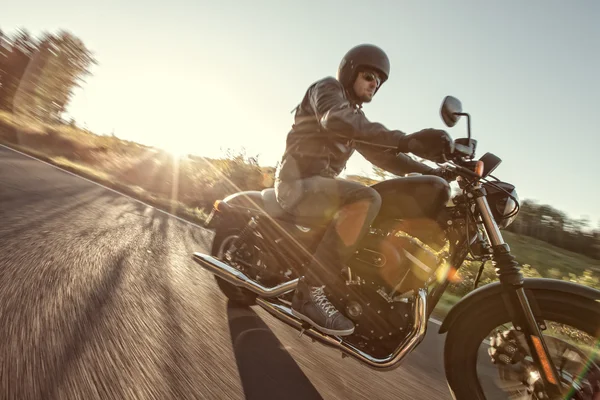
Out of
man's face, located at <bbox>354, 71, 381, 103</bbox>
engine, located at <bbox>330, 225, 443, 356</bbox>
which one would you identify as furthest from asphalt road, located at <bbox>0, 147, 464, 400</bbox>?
man's face, located at <bbox>354, 71, 381, 103</bbox>

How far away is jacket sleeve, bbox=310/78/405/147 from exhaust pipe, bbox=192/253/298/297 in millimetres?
1130

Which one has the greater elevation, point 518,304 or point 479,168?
point 479,168

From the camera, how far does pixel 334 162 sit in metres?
2.76

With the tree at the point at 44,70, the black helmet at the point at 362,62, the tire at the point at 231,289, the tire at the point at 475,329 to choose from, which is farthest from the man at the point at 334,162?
the tree at the point at 44,70

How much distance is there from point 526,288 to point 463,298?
34 cm

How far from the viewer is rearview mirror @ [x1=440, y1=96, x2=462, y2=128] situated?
1943mm

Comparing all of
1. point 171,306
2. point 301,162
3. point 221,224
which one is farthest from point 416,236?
point 171,306

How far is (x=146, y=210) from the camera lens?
23.7 ft

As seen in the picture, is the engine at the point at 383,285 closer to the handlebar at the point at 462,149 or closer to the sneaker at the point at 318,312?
the sneaker at the point at 318,312

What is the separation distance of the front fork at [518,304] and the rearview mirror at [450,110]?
1.58 ft

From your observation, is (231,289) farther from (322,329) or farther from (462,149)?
(462,149)

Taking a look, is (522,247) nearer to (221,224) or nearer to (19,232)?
(221,224)

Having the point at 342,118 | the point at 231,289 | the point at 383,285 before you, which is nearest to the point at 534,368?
the point at 383,285

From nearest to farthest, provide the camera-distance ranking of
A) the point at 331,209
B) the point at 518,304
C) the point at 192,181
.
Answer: the point at 518,304, the point at 331,209, the point at 192,181
